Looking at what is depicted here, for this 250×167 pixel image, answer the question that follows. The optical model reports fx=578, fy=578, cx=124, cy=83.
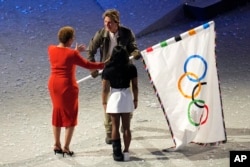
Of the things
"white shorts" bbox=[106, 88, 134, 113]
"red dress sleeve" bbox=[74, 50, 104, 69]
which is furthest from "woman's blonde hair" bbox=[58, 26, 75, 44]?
"white shorts" bbox=[106, 88, 134, 113]

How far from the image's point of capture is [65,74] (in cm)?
431

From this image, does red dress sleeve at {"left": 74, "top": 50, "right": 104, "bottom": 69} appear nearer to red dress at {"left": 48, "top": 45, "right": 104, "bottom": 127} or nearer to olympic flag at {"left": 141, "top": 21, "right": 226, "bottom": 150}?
red dress at {"left": 48, "top": 45, "right": 104, "bottom": 127}

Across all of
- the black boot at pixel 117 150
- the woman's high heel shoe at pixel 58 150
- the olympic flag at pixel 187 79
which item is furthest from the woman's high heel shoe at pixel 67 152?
the olympic flag at pixel 187 79

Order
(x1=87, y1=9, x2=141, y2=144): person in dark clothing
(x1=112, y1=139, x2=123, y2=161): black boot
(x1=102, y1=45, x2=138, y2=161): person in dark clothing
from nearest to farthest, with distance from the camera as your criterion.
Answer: (x1=102, y1=45, x2=138, y2=161): person in dark clothing < (x1=112, y1=139, x2=123, y2=161): black boot < (x1=87, y1=9, x2=141, y2=144): person in dark clothing

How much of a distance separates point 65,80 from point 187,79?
3.02ft

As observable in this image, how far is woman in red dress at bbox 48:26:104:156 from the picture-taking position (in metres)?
4.28

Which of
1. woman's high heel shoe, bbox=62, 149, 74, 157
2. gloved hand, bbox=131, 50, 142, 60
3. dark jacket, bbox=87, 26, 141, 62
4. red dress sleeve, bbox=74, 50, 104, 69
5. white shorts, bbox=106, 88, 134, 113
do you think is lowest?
woman's high heel shoe, bbox=62, 149, 74, 157

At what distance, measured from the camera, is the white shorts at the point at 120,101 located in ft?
13.9

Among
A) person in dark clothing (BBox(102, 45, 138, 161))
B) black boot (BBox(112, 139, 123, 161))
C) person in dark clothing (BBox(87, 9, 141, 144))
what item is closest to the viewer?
person in dark clothing (BBox(102, 45, 138, 161))

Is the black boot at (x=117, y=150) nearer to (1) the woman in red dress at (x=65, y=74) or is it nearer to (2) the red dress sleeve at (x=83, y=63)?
(1) the woman in red dress at (x=65, y=74)

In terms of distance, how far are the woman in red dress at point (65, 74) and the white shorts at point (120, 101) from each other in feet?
0.83

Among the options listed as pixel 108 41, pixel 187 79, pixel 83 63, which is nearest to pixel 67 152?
pixel 83 63

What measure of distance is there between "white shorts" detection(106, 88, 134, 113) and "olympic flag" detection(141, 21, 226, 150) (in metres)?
0.26

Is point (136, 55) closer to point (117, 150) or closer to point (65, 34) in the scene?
point (65, 34)
